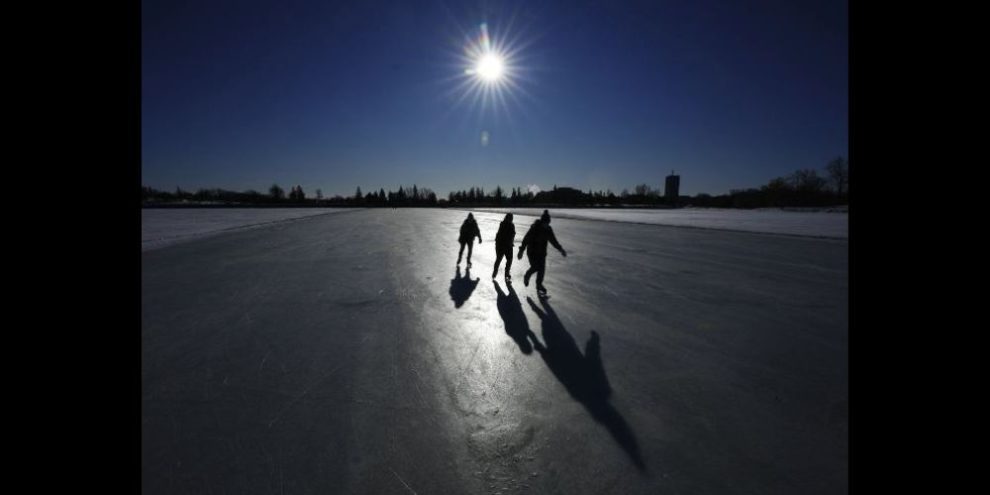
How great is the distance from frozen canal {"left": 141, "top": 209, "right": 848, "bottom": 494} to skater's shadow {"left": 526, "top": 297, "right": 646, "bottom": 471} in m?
0.02

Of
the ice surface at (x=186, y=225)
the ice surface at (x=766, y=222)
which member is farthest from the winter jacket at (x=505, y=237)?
the ice surface at (x=186, y=225)

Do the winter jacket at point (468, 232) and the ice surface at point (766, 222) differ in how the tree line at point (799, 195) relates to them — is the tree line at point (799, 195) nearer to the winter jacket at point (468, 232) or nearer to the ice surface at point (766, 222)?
the ice surface at point (766, 222)

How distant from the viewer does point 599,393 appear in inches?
134

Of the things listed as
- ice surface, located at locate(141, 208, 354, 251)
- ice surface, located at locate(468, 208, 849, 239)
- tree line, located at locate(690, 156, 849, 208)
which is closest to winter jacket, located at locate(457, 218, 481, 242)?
ice surface, located at locate(141, 208, 354, 251)

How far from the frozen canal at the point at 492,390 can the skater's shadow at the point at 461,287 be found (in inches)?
5.3

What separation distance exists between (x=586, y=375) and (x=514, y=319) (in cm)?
180

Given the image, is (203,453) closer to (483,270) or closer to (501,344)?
(501,344)

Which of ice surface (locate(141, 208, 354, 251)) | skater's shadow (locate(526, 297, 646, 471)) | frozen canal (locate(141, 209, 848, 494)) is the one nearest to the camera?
frozen canal (locate(141, 209, 848, 494))

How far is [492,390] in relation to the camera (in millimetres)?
3443

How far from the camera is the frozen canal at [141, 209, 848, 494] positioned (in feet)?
8.29

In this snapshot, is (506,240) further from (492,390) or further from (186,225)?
(186,225)

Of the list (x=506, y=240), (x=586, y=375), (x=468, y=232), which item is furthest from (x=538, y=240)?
(x=586, y=375)

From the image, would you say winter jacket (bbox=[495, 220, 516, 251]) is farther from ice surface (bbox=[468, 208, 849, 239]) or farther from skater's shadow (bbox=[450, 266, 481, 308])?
ice surface (bbox=[468, 208, 849, 239])
